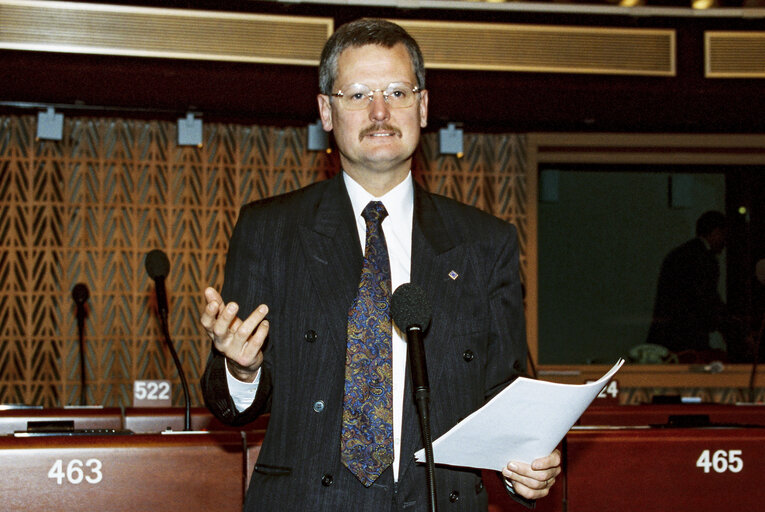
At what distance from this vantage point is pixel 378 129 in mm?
1716

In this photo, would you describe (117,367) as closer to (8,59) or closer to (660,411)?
(8,59)

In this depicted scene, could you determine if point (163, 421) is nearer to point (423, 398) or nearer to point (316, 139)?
point (423, 398)

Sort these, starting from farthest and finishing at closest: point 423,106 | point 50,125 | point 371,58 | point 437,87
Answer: point 50,125 → point 437,87 → point 423,106 → point 371,58

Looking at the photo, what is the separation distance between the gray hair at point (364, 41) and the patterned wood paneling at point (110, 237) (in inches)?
197

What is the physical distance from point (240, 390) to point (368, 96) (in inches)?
25.7

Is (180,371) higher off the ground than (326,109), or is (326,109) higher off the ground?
(326,109)

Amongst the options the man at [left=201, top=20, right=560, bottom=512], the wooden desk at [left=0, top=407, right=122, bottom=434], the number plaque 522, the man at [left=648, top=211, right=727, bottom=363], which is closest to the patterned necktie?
the man at [left=201, top=20, right=560, bottom=512]

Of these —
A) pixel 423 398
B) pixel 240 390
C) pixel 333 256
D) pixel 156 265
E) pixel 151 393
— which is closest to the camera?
pixel 423 398

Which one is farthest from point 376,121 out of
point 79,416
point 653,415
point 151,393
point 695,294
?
point 695,294

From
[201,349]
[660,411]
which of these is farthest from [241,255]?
[201,349]

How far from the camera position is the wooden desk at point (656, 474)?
212cm

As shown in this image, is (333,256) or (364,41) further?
(364,41)

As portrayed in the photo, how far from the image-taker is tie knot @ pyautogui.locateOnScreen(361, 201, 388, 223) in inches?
66.4

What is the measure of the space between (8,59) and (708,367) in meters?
5.72
